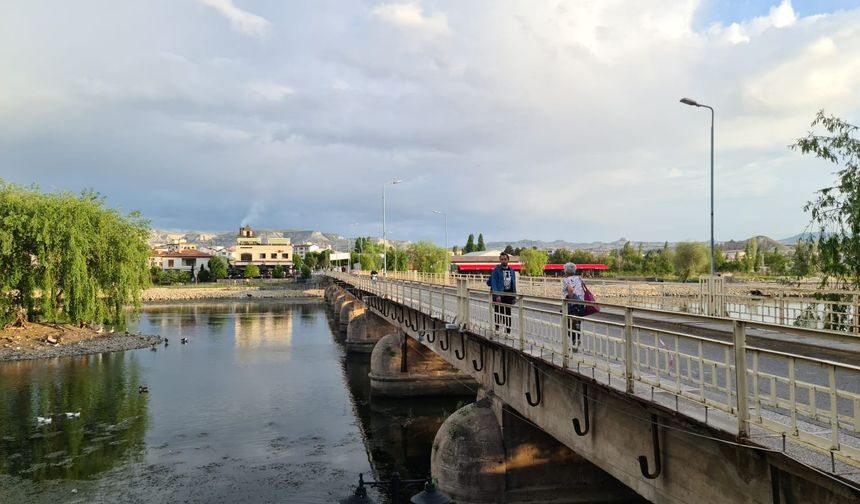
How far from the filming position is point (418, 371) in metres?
29.6

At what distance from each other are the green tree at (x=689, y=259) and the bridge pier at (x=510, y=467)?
89.1m

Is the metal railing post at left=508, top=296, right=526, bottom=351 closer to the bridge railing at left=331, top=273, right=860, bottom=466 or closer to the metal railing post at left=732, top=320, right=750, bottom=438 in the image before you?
the bridge railing at left=331, top=273, right=860, bottom=466

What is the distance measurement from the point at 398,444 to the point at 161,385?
1662 cm

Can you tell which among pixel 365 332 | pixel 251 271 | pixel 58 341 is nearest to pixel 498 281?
pixel 365 332

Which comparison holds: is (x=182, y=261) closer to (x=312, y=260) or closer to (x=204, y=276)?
(x=204, y=276)

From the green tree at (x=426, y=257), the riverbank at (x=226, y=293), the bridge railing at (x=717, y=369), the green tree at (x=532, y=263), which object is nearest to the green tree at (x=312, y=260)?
the riverbank at (x=226, y=293)

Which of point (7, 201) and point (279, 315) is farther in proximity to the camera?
point (279, 315)

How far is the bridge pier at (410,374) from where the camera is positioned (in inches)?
1141

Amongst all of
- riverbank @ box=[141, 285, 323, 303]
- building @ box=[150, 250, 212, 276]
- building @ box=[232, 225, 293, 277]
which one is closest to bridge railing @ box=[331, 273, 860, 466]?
riverbank @ box=[141, 285, 323, 303]

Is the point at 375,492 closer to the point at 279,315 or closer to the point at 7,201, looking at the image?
the point at 7,201

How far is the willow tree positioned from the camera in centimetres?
4006

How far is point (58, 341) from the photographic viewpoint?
42.7 m

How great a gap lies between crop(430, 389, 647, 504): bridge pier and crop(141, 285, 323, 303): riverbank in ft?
335

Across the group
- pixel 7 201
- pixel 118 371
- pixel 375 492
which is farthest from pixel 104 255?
pixel 375 492
